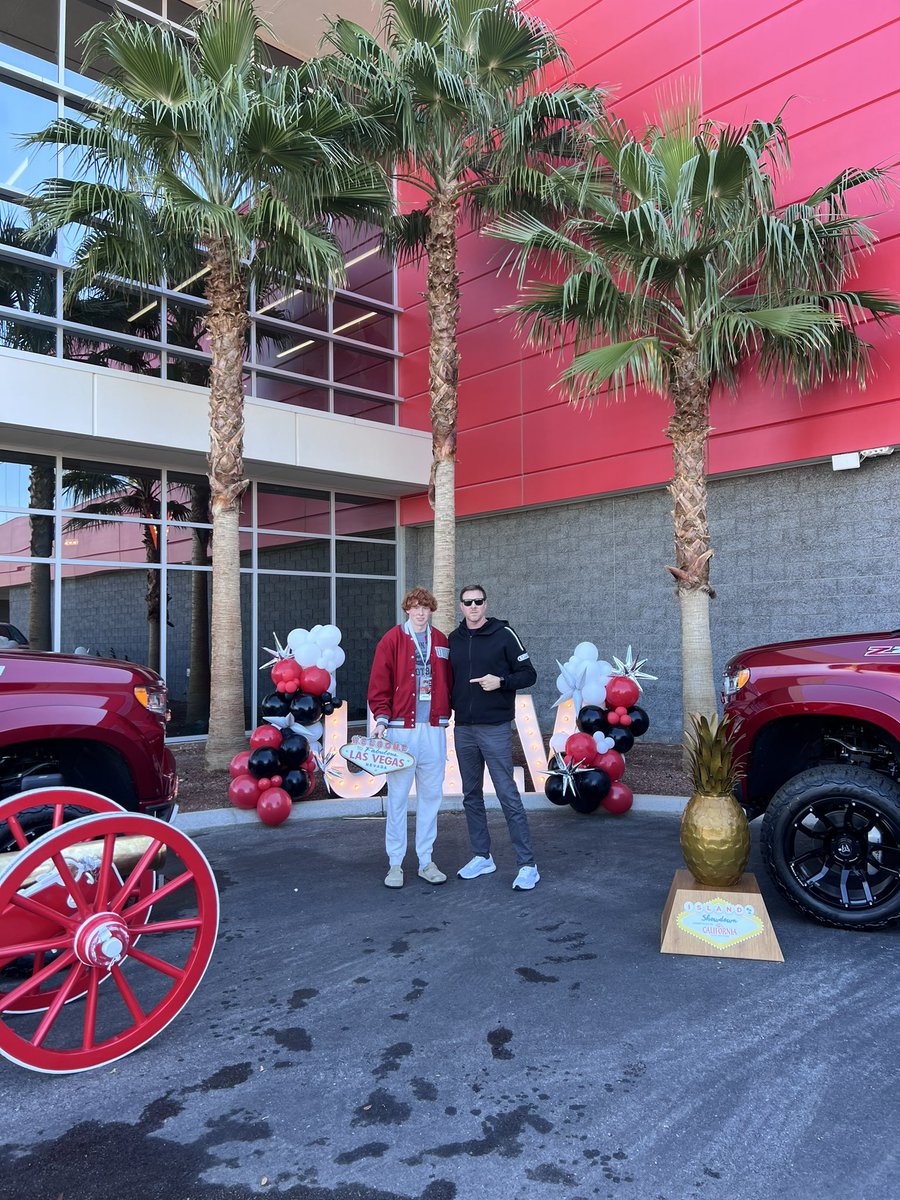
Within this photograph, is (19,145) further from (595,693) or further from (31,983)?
(31,983)

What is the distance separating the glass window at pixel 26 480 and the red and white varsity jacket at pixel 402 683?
7507mm

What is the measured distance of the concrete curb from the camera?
21.7ft

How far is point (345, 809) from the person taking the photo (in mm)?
7164

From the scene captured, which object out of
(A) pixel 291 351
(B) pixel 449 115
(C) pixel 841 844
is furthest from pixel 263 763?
(A) pixel 291 351

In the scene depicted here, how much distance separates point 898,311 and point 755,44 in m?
4.26

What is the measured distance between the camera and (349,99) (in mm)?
9336

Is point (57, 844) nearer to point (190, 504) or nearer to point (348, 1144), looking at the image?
point (348, 1144)

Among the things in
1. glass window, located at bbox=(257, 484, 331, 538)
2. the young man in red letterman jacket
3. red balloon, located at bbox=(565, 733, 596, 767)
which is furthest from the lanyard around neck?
glass window, located at bbox=(257, 484, 331, 538)

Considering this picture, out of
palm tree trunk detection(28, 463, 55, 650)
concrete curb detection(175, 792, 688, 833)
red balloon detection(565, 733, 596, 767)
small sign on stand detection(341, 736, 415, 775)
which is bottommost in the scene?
concrete curb detection(175, 792, 688, 833)

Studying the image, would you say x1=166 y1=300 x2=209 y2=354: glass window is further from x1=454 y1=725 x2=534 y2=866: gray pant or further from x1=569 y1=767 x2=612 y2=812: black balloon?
x1=454 y1=725 x2=534 y2=866: gray pant

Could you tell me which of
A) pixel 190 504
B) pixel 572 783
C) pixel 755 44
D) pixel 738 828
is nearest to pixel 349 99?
pixel 755 44

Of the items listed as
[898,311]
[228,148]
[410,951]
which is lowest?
[410,951]

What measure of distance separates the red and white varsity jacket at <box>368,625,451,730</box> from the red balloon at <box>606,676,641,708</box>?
307cm

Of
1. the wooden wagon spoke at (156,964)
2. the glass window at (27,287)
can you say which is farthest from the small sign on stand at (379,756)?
the glass window at (27,287)
